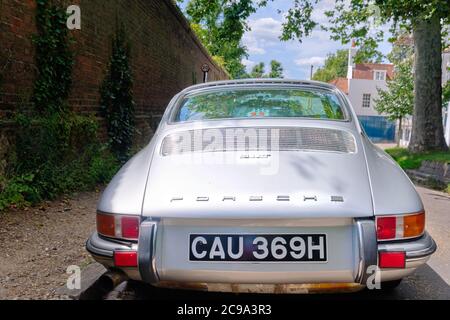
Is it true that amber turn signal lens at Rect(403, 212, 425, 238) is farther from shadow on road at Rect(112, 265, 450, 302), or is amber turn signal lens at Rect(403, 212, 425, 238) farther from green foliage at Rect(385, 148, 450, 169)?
green foliage at Rect(385, 148, 450, 169)

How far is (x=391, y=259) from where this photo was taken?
2141 mm

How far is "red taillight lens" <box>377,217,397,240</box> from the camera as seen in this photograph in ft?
7.07

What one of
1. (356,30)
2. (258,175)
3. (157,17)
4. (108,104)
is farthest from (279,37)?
(258,175)

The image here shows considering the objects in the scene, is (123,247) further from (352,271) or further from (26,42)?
(26,42)

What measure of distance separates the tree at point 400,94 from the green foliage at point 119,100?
25313 mm

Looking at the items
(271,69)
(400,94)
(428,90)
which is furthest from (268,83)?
(271,69)

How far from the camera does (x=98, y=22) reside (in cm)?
716

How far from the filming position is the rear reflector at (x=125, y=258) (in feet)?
7.23

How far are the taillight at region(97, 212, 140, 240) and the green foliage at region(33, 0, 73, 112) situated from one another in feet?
11.4

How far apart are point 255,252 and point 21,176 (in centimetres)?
364

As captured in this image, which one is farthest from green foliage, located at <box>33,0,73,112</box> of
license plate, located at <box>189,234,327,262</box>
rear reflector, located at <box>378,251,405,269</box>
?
rear reflector, located at <box>378,251,405,269</box>

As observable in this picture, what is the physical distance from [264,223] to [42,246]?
8.23 ft

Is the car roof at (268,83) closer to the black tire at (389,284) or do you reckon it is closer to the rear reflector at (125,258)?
the black tire at (389,284)

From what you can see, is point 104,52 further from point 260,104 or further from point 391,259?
point 391,259
